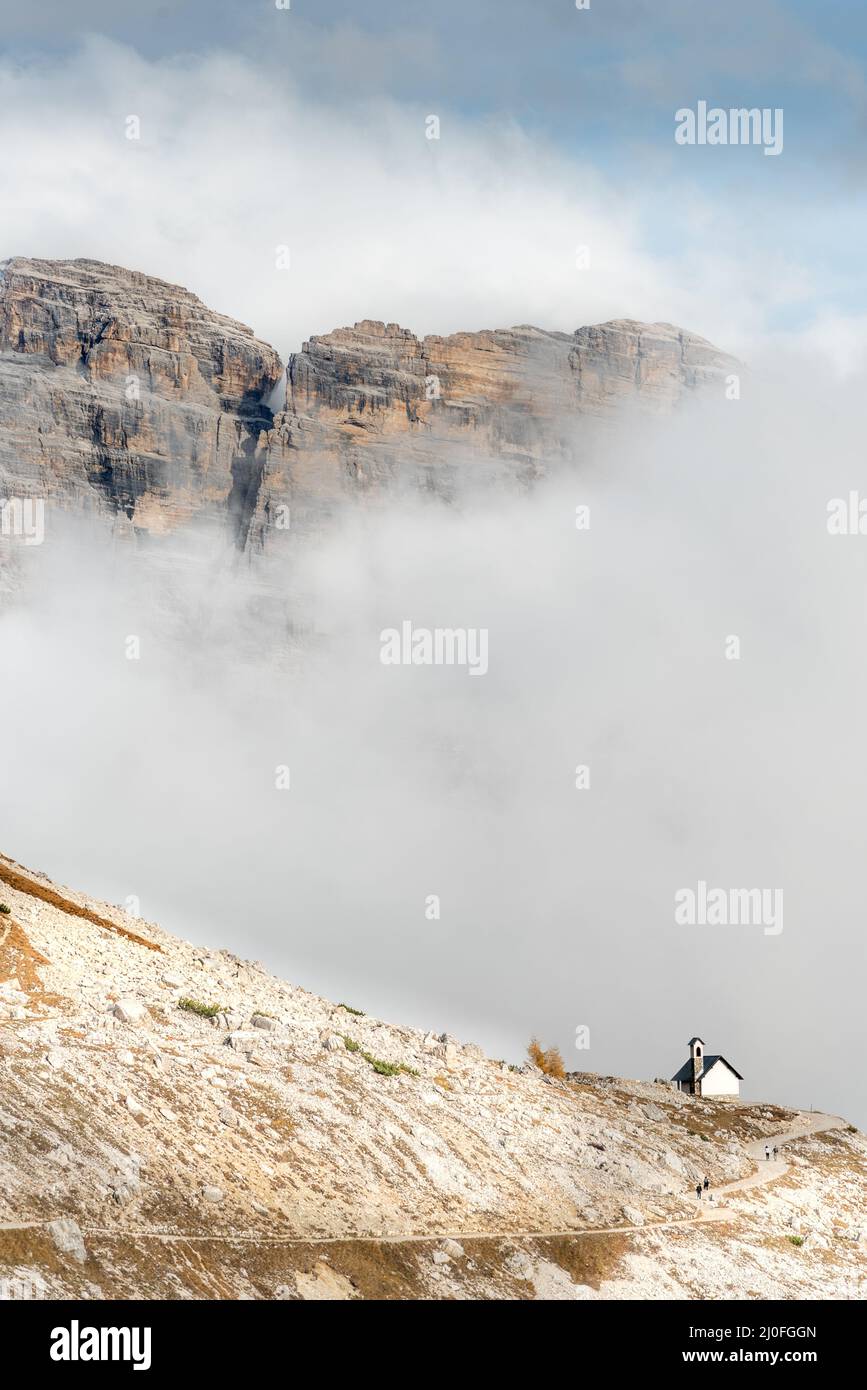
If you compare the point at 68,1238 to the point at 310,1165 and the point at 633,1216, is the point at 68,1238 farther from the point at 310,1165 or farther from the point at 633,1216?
the point at 633,1216

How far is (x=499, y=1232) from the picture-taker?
68.4 m

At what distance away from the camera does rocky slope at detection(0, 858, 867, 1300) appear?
5822 cm

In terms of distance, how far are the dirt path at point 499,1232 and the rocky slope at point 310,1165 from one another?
160 mm

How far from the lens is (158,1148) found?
207 feet

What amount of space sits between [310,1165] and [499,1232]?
29.8 feet

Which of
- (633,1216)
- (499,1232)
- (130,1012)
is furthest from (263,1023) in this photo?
(633,1216)

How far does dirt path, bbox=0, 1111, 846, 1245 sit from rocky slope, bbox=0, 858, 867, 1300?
16cm

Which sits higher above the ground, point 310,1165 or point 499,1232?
point 310,1165

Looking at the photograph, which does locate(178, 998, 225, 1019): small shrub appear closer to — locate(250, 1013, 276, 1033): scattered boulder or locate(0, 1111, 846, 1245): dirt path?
locate(250, 1013, 276, 1033): scattered boulder

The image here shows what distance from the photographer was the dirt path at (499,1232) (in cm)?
5691

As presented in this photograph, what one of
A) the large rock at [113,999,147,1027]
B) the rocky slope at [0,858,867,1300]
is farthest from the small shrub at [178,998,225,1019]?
the large rock at [113,999,147,1027]

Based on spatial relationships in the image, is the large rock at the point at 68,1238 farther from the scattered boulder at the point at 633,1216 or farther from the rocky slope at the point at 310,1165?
the scattered boulder at the point at 633,1216

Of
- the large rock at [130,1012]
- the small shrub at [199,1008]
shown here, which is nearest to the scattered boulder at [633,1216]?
the small shrub at [199,1008]
